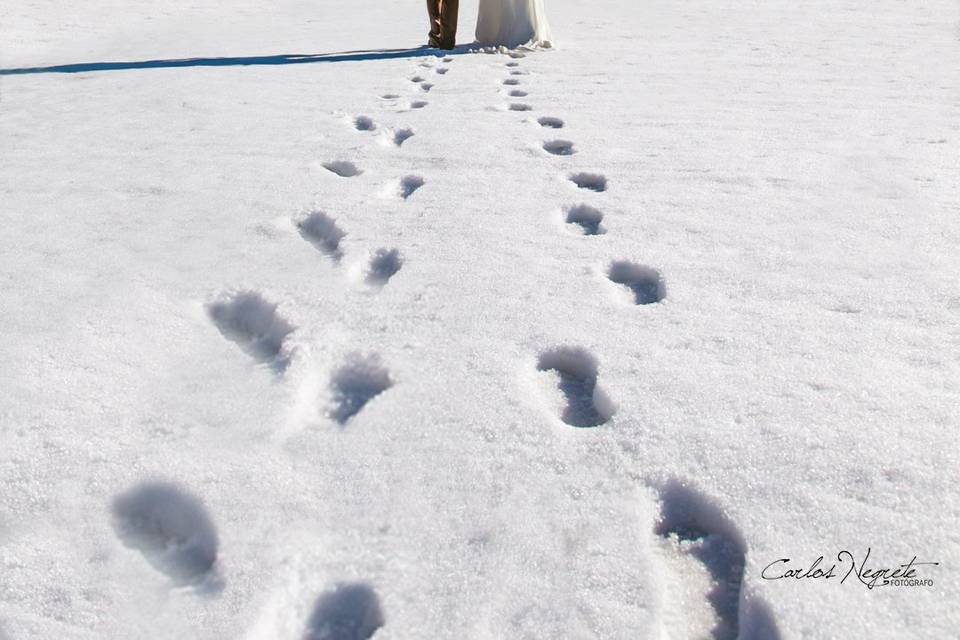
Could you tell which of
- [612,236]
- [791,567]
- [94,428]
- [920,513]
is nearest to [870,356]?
[920,513]

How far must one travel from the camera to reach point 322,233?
208cm

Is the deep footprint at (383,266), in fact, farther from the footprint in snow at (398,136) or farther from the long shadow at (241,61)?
the long shadow at (241,61)

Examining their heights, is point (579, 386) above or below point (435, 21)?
above

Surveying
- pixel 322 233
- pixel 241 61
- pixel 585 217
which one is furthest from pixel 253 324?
pixel 241 61

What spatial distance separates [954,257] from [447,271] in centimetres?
128

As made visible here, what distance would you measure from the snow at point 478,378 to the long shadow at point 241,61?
75.1 inches

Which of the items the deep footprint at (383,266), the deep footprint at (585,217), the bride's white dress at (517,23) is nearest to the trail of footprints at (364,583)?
the deep footprint at (383,266)

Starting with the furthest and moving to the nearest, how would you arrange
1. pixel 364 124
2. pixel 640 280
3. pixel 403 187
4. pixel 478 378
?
pixel 364 124
pixel 403 187
pixel 640 280
pixel 478 378

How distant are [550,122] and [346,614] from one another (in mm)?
2675

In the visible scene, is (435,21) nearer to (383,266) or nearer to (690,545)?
(383,266)

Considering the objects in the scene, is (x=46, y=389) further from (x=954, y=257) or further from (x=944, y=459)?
(x=954, y=257)

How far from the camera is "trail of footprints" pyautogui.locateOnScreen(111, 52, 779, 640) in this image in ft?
3.03

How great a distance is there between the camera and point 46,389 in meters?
1.35

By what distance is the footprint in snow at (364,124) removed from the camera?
3.16 m
